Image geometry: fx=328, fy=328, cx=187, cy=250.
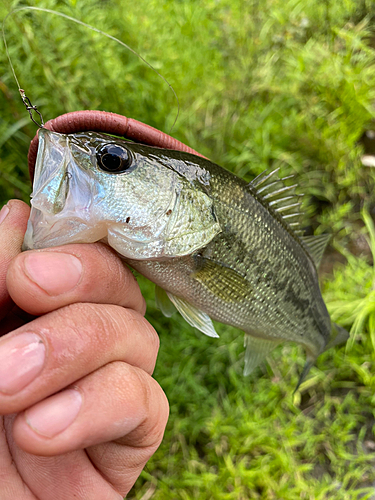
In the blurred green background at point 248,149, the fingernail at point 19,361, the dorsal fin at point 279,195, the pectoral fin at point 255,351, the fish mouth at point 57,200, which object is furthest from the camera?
the blurred green background at point 248,149

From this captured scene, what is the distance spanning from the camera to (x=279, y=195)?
129 centimetres

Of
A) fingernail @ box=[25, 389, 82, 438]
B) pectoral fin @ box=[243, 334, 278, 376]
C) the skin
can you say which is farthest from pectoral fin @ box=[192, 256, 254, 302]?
fingernail @ box=[25, 389, 82, 438]

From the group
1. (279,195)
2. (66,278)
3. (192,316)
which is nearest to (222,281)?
(192,316)

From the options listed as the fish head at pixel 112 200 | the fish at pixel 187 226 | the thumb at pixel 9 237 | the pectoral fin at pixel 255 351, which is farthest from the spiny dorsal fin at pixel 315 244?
the thumb at pixel 9 237

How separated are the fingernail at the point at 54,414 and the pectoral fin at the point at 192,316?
461 millimetres

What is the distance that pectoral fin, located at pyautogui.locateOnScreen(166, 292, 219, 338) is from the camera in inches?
44.8

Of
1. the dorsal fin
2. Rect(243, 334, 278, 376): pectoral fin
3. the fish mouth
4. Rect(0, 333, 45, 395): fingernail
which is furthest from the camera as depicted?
Rect(243, 334, 278, 376): pectoral fin

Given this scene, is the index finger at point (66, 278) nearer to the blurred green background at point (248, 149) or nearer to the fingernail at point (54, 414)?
the fingernail at point (54, 414)

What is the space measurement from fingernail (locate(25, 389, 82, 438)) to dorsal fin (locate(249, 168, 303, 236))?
2.92 feet

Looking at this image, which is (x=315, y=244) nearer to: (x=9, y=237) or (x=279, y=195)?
(x=279, y=195)

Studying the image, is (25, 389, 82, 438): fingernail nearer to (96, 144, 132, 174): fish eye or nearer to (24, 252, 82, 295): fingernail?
(24, 252, 82, 295): fingernail

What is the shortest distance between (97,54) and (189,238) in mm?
1362

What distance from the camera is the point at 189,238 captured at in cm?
101

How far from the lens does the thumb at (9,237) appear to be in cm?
90
